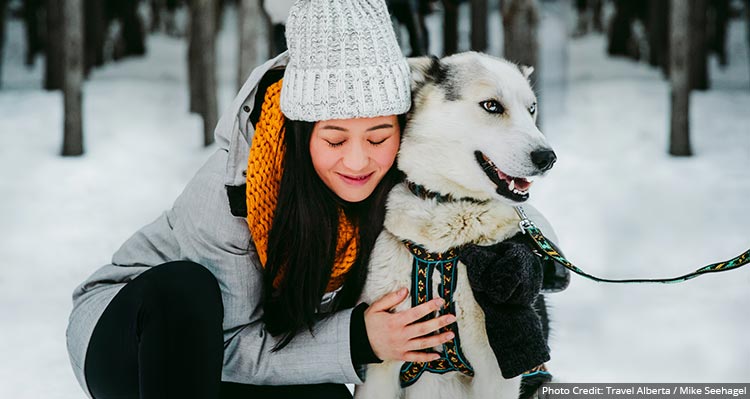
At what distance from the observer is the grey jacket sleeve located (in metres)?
1.83

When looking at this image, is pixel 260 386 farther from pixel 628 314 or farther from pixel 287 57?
pixel 628 314

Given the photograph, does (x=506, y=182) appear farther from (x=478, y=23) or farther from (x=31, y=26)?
(x=31, y=26)

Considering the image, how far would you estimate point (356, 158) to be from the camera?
5.74 ft

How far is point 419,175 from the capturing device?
6.18 ft

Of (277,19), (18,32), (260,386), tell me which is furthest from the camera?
(18,32)

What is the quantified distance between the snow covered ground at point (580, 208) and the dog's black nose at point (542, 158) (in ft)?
3.97

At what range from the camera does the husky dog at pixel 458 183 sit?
1824 mm

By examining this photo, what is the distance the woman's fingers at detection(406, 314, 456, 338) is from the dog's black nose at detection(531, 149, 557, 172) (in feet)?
1.32

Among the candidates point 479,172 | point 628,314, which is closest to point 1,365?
point 479,172

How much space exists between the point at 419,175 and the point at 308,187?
10.6 inches

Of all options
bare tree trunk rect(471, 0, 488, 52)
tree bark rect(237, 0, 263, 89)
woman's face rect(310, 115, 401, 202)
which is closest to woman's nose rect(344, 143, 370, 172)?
woman's face rect(310, 115, 401, 202)

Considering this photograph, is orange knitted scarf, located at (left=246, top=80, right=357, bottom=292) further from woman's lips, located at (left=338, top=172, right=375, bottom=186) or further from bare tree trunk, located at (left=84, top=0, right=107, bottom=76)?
bare tree trunk, located at (left=84, top=0, right=107, bottom=76)

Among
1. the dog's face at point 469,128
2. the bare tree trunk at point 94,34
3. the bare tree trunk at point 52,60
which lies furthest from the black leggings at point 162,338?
the bare tree trunk at point 94,34

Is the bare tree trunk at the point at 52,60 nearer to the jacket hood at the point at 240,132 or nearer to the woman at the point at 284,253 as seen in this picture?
the woman at the point at 284,253
